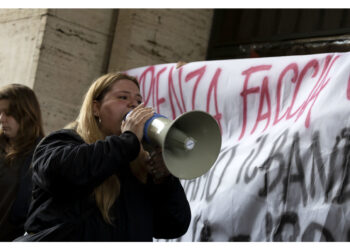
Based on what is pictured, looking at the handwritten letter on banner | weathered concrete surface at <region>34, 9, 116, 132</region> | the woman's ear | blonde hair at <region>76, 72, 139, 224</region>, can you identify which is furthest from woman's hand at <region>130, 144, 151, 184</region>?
weathered concrete surface at <region>34, 9, 116, 132</region>

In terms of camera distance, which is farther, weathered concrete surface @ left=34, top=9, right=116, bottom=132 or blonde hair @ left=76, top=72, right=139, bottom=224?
weathered concrete surface @ left=34, top=9, right=116, bottom=132

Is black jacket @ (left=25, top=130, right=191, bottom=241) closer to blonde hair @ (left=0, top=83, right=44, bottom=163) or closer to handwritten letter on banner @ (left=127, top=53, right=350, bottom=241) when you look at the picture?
handwritten letter on banner @ (left=127, top=53, right=350, bottom=241)

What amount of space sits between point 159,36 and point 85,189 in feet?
12.5

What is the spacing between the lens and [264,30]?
5832mm

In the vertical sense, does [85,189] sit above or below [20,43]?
below

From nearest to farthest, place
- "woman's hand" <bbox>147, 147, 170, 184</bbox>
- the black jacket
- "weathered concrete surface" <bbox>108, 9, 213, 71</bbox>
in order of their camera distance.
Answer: the black jacket → "woman's hand" <bbox>147, 147, 170, 184</bbox> → "weathered concrete surface" <bbox>108, 9, 213, 71</bbox>

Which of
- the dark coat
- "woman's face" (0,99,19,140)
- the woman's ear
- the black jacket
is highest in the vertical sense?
the woman's ear

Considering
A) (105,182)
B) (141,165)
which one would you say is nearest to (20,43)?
(141,165)

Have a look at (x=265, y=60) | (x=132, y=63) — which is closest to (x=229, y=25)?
(x=132, y=63)

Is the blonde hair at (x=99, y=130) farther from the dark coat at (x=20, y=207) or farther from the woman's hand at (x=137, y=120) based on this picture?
the dark coat at (x=20, y=207)

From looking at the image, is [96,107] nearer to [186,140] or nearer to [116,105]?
[116,105]

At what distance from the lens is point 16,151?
3719mm

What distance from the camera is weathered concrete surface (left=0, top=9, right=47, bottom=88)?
5.96 metres

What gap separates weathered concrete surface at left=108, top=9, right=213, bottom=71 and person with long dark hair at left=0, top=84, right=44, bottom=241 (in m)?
2.17
